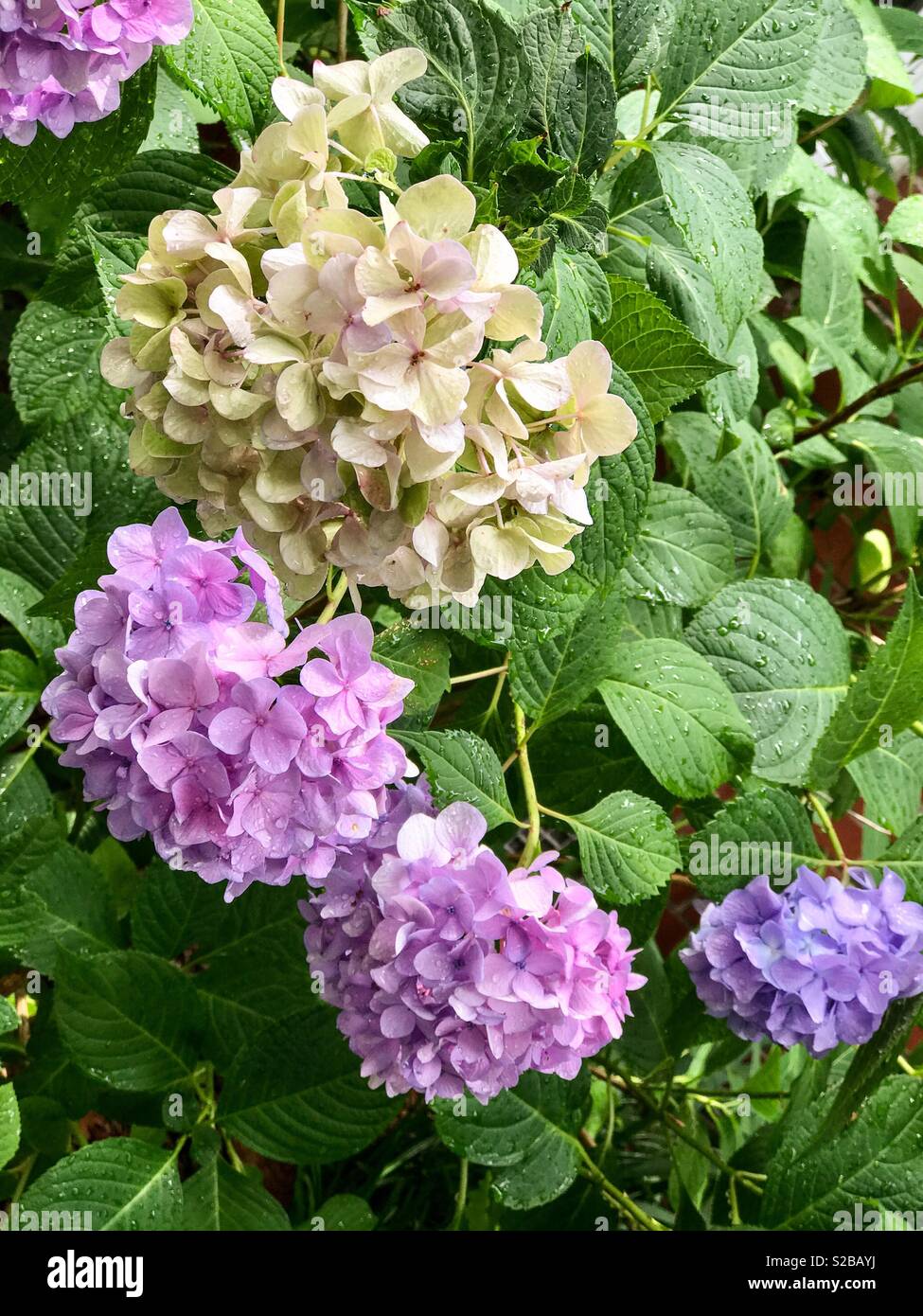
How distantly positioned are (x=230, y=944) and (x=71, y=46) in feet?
2.13

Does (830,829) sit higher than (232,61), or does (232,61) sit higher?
(232,61)

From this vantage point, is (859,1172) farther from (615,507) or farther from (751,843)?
(615,507)

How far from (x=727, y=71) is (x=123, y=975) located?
72 cm

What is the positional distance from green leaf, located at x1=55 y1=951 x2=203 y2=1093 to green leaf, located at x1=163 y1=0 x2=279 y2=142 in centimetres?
55

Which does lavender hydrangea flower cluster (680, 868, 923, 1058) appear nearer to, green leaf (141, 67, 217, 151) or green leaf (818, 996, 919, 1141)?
green leaf (818, 996, 919, 1141)

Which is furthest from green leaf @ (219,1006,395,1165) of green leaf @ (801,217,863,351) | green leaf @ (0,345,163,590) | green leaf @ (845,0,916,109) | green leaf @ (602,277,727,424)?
green leaf @ (845,0,916,109)

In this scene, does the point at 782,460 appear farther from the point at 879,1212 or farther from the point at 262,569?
the point at 262,569

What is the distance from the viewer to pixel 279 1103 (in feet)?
2.58

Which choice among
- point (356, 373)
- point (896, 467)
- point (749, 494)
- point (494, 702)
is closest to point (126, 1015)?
point (494, 702)

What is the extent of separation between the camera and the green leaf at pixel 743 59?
64 cm

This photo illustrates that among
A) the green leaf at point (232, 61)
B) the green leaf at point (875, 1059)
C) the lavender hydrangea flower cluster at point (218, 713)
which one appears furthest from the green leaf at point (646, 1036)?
the green leaf at point (232, 61)

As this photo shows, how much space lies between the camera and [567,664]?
716 millimetres

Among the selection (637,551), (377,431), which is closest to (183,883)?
(637,551)
